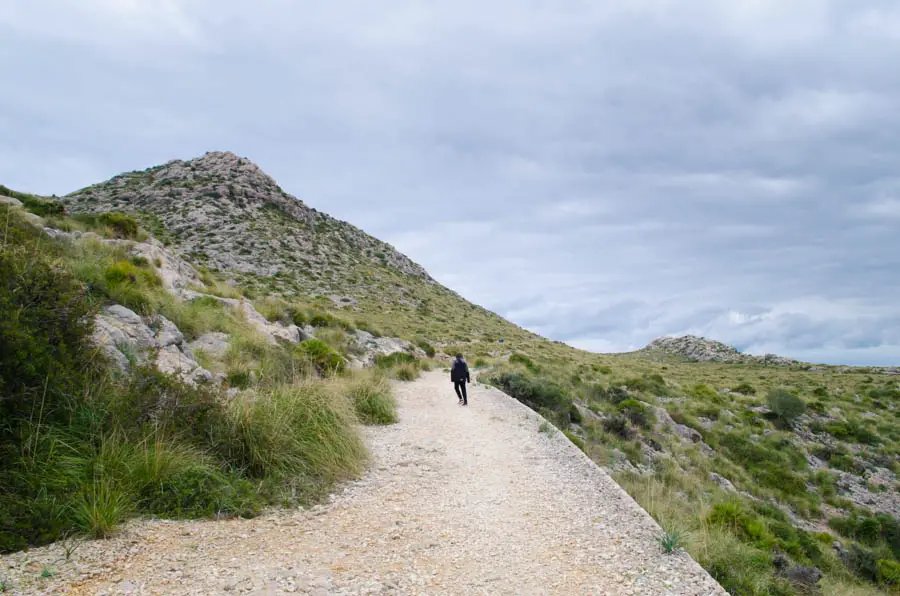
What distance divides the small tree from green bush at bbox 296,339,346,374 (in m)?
22.3

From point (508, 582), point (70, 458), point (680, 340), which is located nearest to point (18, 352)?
point (70, 458)

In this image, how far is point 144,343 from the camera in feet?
27.4

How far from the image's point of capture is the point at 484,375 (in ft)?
65.0

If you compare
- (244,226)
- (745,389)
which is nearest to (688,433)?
(745,389)

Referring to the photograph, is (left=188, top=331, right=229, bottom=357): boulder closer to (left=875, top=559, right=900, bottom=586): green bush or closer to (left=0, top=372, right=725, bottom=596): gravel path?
(left=0, top=372, right=725, bottom=596): gravel path

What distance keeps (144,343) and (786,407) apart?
2804cm

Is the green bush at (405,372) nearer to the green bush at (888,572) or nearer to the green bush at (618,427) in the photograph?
the green bush at (618,427)

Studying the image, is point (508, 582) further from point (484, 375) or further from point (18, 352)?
point (484, 375)

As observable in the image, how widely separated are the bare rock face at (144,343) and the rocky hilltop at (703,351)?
6768 cm

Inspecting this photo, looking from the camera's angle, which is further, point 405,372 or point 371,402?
point 405,372

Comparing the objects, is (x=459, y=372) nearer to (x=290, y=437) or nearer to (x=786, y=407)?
(x=290, y=437)

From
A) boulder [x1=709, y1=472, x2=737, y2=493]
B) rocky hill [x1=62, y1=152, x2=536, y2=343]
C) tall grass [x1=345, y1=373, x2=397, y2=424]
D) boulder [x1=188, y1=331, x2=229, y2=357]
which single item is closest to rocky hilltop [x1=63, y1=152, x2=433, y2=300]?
rocky hill [x1=62, y1=152, x2=536, y2=343]

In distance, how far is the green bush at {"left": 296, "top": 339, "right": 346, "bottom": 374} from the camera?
1354 cm

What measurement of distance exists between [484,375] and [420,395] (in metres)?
5.44
